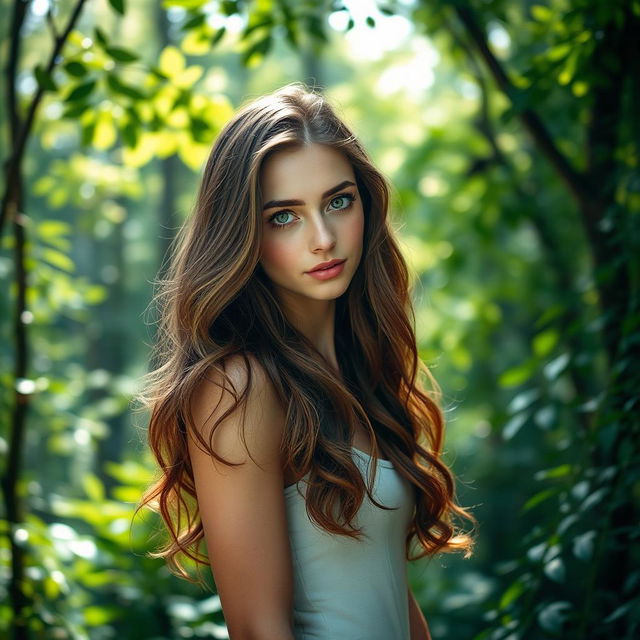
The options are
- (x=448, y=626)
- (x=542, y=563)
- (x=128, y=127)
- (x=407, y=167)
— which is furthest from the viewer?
(x=407, y=167)

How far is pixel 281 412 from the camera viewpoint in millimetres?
1752

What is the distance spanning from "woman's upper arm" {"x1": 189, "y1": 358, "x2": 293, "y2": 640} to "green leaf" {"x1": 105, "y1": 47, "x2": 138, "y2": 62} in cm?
123

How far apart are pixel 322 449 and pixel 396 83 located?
3.84 meters

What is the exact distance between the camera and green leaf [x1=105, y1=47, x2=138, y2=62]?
2.37 meters

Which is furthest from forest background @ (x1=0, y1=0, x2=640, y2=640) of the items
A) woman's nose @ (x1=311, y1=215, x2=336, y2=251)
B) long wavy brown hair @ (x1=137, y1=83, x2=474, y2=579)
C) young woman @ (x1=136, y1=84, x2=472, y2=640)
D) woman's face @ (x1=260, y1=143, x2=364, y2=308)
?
woman's nose @ (x1=311, y1=215, x2=336, y2=251)

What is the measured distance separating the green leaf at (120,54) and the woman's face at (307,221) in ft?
2.76

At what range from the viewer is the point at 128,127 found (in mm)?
2793

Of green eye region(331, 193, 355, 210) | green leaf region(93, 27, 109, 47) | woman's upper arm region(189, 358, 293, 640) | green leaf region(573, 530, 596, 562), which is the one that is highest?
green leaf region(93, 27, 109, 47)

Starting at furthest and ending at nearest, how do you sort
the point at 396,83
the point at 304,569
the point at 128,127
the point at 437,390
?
the point at 396,83
the point at 128,127
the point at 437,390
the point at 304,569

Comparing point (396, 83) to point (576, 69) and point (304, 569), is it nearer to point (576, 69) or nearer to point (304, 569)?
point (576, 69)

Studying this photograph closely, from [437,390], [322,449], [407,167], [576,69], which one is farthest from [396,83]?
[322,449]

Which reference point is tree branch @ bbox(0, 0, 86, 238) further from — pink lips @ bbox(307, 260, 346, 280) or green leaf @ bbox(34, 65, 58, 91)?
pink lips @ bbox(307, 260, 346, 280)

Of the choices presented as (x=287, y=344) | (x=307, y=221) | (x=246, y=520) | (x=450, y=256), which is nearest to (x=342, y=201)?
(x=307, y=221)

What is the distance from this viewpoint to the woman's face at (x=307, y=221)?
1.83 m
